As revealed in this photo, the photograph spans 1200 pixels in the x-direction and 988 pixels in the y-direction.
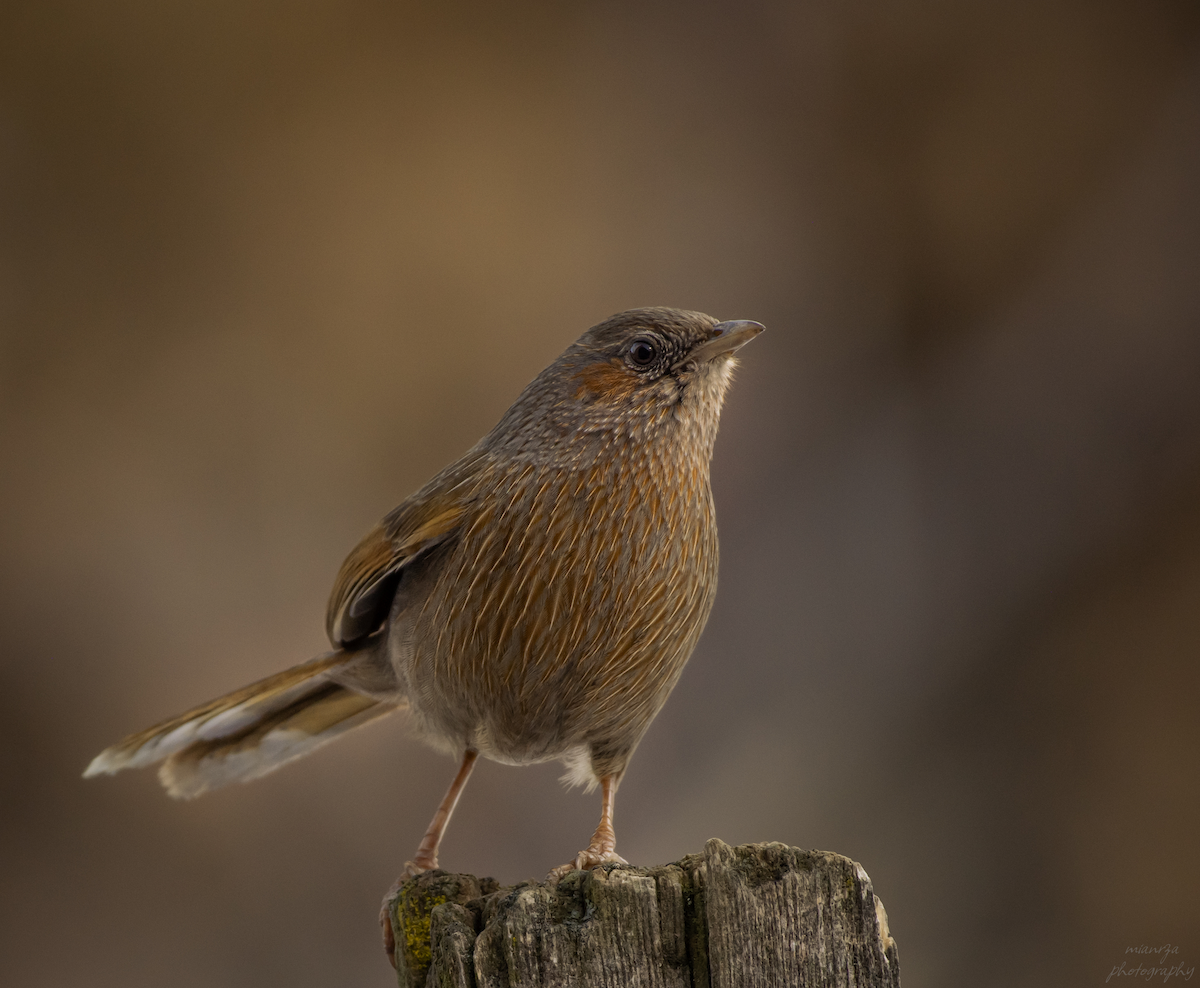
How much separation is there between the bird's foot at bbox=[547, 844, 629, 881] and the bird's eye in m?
1.31

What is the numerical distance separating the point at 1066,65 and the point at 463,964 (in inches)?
239

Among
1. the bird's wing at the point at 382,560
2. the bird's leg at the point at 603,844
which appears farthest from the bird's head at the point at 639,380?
the bird's leg at the point at 603,844

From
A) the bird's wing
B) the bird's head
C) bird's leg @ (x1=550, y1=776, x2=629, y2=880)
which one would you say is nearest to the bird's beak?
the bird's head

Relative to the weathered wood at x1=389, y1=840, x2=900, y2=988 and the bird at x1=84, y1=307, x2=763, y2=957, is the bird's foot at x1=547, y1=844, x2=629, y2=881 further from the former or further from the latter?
the weathered wood at x1=389, y1=840, x2=900, y2=988

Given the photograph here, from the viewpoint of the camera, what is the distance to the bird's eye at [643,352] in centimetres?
298

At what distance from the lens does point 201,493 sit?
530 centimetres

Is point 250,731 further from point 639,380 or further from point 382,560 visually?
point 639,380

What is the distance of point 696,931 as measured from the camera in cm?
191

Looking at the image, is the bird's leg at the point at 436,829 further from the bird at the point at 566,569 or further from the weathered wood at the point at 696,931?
the weathered wood at the point at 696,931

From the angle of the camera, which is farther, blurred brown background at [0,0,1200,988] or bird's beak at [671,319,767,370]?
blurred brown background at [0,0,1200,988]

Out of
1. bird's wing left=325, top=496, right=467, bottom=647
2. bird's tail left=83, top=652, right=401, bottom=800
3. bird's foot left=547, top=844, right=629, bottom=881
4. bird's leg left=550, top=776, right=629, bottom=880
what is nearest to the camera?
bird's foot left=547, top=844, right=629, bottom=881

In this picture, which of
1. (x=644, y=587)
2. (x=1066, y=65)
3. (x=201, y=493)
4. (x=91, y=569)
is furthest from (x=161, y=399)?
(x=1066, y=65)

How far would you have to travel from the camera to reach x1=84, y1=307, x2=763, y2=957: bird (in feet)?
8.87

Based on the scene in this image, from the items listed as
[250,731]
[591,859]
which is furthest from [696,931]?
[250,731]
